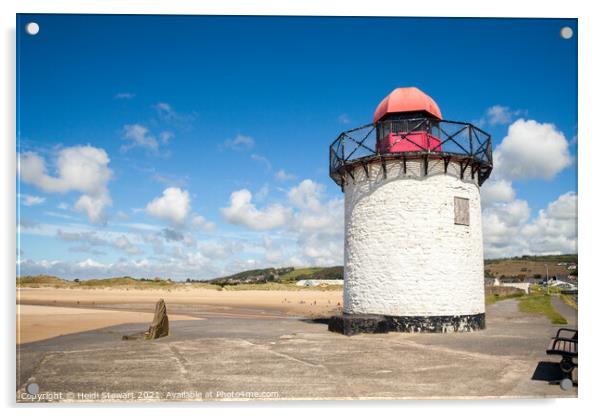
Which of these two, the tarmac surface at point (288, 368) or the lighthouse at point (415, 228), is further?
the lighthouse at point (415, 228)

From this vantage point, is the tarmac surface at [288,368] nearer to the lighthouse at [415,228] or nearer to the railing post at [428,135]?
the lighthouse at [415,228]

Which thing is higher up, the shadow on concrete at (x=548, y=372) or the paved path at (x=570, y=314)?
the shadow on concrete at (x=548, y=372)

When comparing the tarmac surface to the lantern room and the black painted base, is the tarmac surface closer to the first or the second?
the black painted base

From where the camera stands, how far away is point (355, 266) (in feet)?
44.0

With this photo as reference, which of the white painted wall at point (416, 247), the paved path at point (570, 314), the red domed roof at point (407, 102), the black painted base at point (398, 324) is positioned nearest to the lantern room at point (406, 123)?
the red domed roof at point (407, 102)

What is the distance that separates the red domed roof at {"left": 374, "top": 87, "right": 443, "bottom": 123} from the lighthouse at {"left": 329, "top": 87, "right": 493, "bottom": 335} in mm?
30

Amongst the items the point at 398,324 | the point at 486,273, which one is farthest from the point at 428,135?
the point at 486,273

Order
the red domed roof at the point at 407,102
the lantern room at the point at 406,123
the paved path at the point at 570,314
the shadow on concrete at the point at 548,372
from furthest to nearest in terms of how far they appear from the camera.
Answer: the paved path at the point at 570,314
the red domed roof at the point at 407,102
the lantern room at the point at 406,123
the shadow on concrete at the point at 548,372

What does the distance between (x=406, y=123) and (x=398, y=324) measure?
237 inches

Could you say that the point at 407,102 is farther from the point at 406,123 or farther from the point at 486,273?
the point at 486,273

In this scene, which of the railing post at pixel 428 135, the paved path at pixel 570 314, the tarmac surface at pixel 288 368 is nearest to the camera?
the tarmac surface at pixel 288 368

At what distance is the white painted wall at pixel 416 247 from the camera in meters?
12.3

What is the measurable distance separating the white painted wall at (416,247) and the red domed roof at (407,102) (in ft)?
5.60
